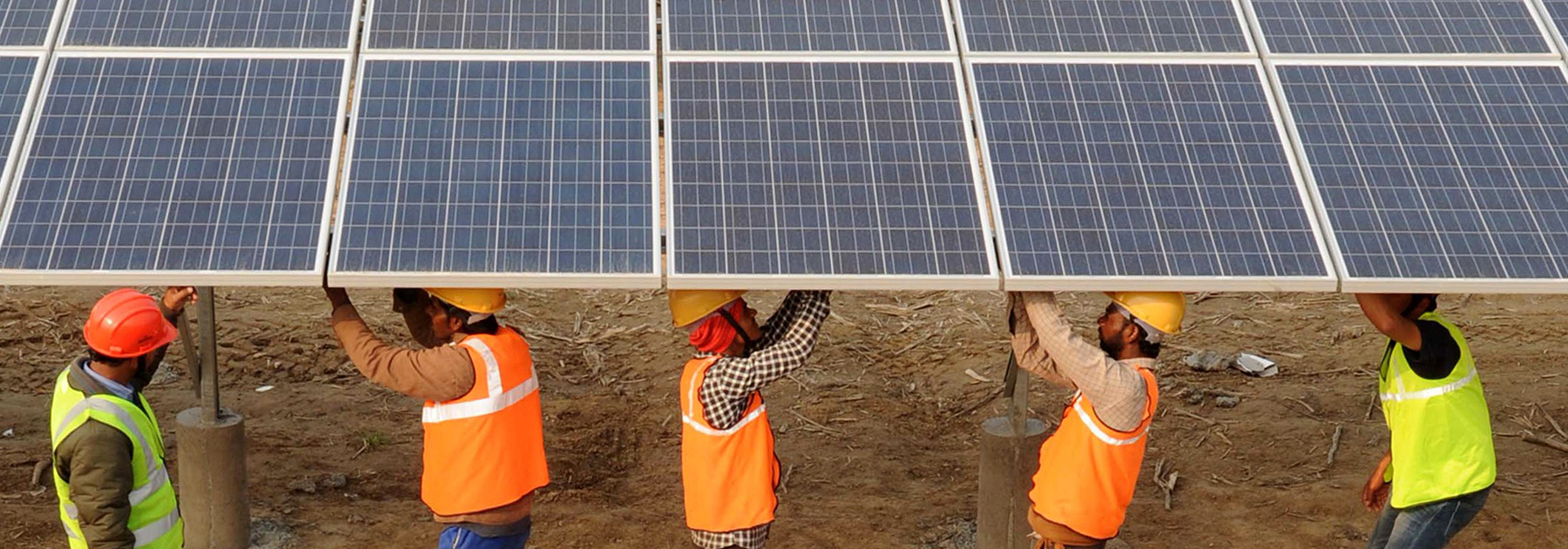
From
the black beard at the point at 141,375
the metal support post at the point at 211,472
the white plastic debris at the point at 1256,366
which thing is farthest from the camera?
the white plastic debris at the point at 1256,366

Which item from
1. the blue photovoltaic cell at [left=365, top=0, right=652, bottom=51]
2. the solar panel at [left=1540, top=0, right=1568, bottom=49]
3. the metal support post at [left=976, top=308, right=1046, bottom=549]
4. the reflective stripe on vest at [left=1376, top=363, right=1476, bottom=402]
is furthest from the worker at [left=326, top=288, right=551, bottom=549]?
the solar panel at [left=1540, top=0, right=1568, bottom=49]

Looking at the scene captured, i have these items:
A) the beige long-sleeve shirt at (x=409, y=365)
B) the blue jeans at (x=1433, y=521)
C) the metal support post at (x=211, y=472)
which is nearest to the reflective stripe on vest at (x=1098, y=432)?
the blue jeans at (x=1433, y=521)

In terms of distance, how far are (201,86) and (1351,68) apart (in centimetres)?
573

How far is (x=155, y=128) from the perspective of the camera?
7.34 meters

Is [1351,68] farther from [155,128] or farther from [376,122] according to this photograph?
[155,128]

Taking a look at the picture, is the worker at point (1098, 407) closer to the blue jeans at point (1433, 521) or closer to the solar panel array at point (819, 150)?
the solar panel array at point (819, 150)

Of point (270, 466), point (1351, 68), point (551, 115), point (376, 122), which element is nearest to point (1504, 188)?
point (1351, 68)

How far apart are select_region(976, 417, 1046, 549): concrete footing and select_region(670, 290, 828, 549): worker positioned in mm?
1868

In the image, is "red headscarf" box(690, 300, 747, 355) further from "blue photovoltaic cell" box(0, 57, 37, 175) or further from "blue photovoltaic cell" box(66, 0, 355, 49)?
"blue photovoltaic cell" box(0, 57, 37, 175)

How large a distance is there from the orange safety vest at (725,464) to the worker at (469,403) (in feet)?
2.50

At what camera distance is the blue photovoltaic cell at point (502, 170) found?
22.6ft

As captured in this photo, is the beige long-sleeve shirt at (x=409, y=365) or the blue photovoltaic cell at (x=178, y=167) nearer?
the blue photovoltaic cell at (x=178, y=167)

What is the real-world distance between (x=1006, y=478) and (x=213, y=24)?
4904mm

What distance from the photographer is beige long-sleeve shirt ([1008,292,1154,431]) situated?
6867 mm
